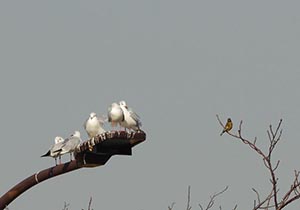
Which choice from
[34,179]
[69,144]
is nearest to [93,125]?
[69,144]

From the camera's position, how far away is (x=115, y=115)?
36.5 ft

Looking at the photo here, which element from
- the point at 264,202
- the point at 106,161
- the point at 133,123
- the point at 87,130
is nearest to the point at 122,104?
the point at 133,123

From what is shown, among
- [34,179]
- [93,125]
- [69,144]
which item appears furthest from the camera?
[69,144]

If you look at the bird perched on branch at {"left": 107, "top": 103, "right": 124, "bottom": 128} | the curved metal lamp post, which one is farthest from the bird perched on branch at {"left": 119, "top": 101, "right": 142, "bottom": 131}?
the curved metal lamp post

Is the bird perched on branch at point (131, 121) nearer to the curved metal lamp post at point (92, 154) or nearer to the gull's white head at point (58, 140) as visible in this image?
the gull's white head at point (58, 140)

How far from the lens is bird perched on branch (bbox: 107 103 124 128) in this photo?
11.0 metres

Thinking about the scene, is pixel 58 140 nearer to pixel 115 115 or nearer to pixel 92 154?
pixel 115 115

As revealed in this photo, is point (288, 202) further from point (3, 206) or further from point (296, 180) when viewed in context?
point (3, 206)

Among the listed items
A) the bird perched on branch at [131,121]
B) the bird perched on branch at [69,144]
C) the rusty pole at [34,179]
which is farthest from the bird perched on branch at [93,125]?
the rusty pole at [34,179]

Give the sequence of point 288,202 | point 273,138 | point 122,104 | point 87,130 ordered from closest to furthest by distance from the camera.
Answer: point 288,202 → point 273,138 → point 87,130 → point 122,104

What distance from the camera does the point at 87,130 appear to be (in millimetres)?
10500

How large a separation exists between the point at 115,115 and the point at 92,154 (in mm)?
3324

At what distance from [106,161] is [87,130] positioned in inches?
102

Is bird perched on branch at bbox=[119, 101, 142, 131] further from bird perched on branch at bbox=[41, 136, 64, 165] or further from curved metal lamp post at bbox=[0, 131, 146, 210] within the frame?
curved metal lamp post at bbox=[0, 131, 146, 210]
